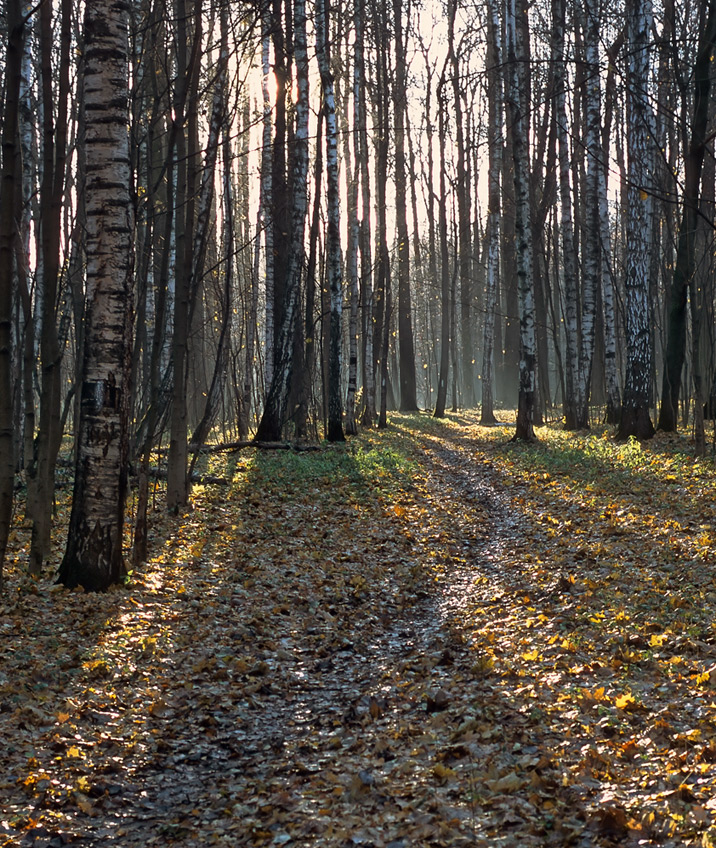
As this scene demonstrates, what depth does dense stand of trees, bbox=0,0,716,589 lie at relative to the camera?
22.5ft

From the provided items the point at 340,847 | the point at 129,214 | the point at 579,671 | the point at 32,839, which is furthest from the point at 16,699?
the point at 129,214

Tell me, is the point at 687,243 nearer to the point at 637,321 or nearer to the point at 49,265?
the point at 637,321

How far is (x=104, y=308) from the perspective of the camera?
678 cm

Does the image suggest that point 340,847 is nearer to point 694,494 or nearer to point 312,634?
point 312,634

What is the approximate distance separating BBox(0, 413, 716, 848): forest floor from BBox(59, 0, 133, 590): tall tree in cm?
55

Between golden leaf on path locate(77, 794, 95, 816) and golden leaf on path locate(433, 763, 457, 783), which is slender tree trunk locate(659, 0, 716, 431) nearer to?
golden leaf on path locate(433, 763, 457, 783)

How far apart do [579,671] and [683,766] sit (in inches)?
56.2

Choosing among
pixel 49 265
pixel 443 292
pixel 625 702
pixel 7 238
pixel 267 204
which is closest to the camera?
pixel 625 702

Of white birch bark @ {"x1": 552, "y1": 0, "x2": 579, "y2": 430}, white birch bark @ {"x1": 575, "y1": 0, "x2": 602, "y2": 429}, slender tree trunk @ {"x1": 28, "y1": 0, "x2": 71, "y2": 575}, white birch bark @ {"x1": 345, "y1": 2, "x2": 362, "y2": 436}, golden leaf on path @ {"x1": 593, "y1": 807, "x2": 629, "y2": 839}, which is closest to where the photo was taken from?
golden leaf on path @ {"x1": 593, "y1": 807, "x2": 629, "y2": 839}

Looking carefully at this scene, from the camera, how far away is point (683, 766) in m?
3.68

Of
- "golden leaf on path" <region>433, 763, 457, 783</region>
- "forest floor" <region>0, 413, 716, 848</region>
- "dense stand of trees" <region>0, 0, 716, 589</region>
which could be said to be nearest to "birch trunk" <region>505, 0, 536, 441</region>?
"dense stand of trees" <region>0, 0, 716, 589</region>

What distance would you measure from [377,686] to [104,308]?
4031mm

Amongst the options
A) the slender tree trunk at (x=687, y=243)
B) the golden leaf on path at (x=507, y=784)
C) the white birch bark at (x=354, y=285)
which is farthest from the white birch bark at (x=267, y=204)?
the golden leaf on path at (x=507, y=784)

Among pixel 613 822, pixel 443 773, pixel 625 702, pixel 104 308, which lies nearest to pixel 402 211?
pixel 104 308
